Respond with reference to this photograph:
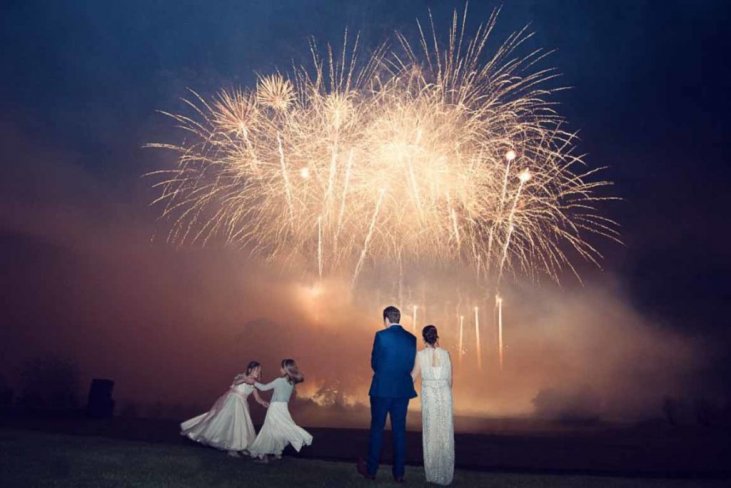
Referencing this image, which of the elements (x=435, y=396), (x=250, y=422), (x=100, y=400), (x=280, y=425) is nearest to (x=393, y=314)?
(x=435, y=396)

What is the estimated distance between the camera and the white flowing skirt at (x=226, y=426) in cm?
1126

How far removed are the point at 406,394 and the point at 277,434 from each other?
3.68 meters

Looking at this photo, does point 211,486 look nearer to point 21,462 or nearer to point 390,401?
point 390,401

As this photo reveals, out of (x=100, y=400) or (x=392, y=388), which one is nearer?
(x=392, y=388)

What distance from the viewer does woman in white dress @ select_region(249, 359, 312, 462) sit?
34.8 ft

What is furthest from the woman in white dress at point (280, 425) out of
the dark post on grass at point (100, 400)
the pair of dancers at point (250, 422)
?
the dark post on grass at point (100, 400)

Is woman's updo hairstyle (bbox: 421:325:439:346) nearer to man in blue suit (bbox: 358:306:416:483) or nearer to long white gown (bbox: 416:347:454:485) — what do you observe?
long white gown (bbox: 416:347:454:485)

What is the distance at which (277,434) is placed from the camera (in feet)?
35.2

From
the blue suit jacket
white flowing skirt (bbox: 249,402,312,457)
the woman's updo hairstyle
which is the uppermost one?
the woman's updo hairstyle

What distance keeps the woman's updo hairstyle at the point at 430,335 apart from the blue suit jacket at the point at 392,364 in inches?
12.7

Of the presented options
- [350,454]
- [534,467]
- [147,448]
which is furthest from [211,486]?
[534,467]

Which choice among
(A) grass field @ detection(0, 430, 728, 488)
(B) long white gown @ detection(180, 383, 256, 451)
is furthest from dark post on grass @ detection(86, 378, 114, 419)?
(B) long white gown @ detection(180, 383, 256, 451)

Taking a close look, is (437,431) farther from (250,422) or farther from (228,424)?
(228,424)

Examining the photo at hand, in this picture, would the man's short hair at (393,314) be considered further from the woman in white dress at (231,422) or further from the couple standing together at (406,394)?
the woman in white dress at (231,422)
